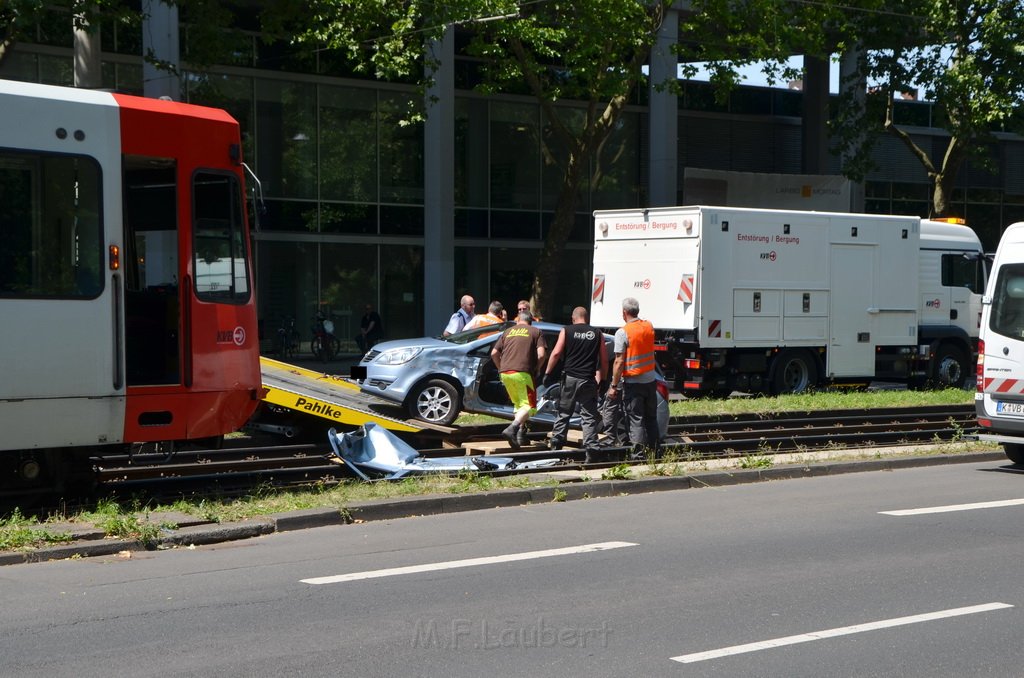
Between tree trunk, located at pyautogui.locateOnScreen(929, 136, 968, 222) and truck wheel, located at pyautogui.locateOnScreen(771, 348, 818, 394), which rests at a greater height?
tree trunk, located at pyautogui.locateOnScreen(929, 136, 968, 222)

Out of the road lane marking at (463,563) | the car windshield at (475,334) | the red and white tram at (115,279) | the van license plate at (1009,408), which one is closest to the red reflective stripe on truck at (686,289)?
the car windshield at (475,334)

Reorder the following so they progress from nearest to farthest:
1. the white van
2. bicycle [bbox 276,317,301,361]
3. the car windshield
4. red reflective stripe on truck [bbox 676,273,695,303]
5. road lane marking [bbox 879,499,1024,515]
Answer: road lane marking [bbox 879,499,1024,515]
the white van
the car windshield
red reflective stripe on truck [bbox 676,273,695,303]
bicycle [bbox 276,317,301,361]

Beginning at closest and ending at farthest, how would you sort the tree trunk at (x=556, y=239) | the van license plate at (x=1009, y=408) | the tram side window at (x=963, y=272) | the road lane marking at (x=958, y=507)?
the road lane marking at (x=958, y=507), the van license plate at (x=1009, y=408), the tram side window at (x=963, y=272), the tree trunk at (x=556, y=239)

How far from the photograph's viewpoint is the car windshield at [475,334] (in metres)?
16.9

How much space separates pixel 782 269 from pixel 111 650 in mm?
17265

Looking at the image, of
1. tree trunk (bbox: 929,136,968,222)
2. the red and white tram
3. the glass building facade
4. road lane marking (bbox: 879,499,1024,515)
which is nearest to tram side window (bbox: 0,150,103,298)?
the red and white tram

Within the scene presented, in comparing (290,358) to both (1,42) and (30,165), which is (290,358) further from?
(30,165)

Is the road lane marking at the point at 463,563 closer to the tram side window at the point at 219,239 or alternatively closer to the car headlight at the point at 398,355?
the tram side window at the point at 219,239

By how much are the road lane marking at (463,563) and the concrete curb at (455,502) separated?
1800 mm

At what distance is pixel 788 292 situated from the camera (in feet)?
71.7

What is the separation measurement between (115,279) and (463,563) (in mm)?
4000

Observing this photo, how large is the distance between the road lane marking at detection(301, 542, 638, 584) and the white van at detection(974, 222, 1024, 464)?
6.26m

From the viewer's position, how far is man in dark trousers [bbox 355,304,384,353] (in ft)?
103

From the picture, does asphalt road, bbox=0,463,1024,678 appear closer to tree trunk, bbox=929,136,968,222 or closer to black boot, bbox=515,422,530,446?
black boot, bbox=515,422,530,446
